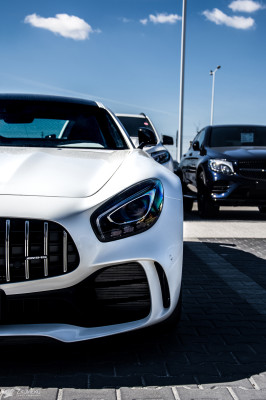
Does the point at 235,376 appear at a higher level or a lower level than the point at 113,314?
lower

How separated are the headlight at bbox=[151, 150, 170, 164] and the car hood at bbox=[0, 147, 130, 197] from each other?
4.60 meters

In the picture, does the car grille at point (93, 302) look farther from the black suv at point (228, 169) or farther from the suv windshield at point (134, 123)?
the suv windshield at point (134, 123)

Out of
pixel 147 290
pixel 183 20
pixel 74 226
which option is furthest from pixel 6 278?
pixel 183 20

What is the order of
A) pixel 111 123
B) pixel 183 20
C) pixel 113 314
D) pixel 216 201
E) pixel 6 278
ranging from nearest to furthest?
1. pixel 6 278
2. pixel 113 314
3. pixel 111 123
4. pixel 216 201
5. pixel 183 20

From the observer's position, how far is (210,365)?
10.1 ft

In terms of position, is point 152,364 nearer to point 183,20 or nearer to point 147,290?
point 147,290

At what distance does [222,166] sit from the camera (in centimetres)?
1019

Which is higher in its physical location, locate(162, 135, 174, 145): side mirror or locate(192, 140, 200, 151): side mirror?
locate(162, 135, 174, 145): side mirror

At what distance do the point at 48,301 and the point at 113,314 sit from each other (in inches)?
13.6

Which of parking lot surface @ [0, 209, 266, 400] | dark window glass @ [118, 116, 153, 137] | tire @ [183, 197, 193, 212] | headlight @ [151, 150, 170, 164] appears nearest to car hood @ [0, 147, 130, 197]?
parking lot surface @ [0, 209, 266, 400]

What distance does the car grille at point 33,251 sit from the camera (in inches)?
108

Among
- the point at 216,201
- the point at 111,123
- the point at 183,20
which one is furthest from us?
the point at 183,20

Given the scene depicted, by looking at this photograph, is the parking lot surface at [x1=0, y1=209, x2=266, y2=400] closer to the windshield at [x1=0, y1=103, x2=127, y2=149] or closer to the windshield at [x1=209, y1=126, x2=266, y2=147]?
the windshield at [x1=0, y1=103, x2=127, y2=149]

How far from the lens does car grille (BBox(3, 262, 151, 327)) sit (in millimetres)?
2807
